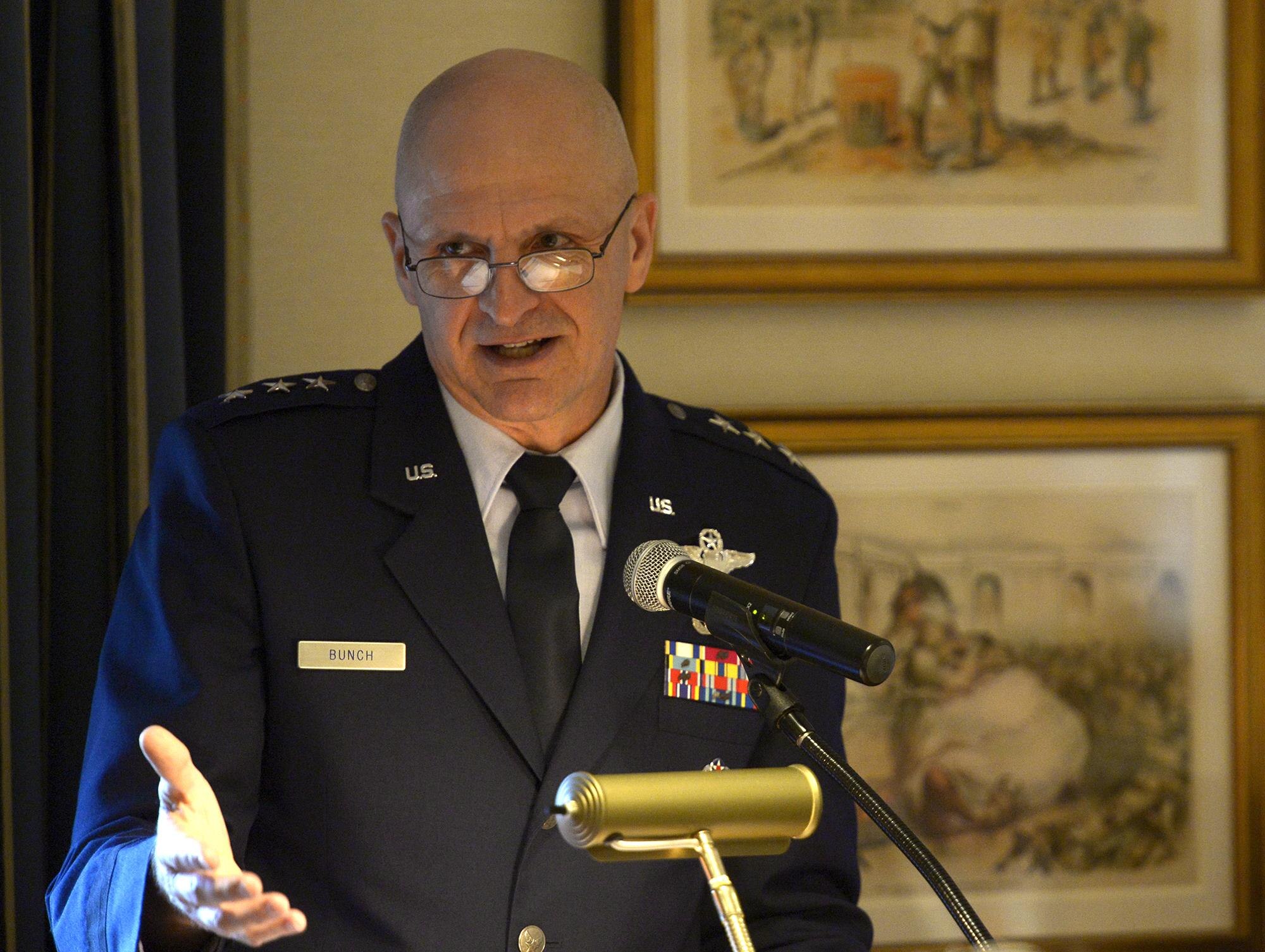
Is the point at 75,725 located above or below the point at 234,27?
below

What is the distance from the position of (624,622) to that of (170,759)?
2.01 ft

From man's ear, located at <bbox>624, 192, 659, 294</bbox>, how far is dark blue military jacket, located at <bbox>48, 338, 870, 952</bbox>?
9.6 inches

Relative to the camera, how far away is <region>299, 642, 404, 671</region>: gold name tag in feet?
4.90

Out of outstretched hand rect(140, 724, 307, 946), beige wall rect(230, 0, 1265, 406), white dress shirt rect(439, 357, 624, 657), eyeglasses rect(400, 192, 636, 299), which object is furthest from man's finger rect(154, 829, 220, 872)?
beige wall rect(230, 0, 1265, 406)

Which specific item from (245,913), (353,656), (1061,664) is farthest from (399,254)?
(1061,664)

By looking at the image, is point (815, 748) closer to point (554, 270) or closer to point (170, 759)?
point (170, 759)

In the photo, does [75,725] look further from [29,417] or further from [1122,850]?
[1122,850]

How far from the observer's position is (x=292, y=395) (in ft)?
5.38

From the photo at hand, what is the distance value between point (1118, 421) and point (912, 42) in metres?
0.66

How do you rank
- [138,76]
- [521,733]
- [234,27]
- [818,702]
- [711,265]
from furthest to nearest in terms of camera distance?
[711,265] → [234,27] → [138,76] → [818,702] → [521,733]

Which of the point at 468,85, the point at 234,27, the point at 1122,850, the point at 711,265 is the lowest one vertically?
the point at 1122,850

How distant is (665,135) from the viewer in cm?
209

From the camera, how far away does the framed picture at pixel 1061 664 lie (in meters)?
2.17

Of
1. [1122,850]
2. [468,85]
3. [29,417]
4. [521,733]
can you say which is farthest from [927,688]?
[29,417]
